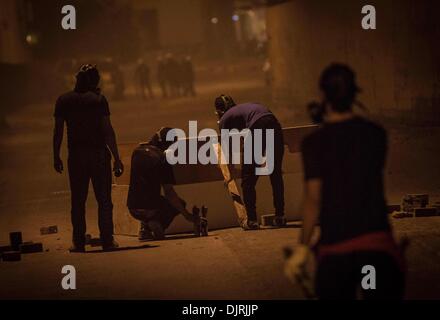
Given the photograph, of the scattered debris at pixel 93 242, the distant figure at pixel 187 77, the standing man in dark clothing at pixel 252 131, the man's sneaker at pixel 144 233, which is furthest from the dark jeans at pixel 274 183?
the distant figure at pixel 187 77

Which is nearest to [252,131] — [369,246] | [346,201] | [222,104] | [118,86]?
[222,104]

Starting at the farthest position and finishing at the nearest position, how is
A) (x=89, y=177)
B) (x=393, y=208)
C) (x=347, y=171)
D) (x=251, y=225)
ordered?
(x=393, y=208)
(x=251, y=225)
(x=89, y=177)
(x=347, y=171)

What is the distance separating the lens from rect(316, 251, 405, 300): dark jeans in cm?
450

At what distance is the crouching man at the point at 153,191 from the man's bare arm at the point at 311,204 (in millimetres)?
5079

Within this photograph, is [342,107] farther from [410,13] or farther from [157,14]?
[157,14]

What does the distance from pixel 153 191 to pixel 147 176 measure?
0.67 feet

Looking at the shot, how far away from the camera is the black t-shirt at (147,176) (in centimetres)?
973

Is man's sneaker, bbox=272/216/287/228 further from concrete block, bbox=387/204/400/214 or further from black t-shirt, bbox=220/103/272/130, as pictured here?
concrete block, bbox=387/204/400/214

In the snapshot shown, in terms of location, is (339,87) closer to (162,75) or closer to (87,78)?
(87,78)

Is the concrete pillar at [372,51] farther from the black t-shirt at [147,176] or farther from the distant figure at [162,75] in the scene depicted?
the distant figure at [162,75]

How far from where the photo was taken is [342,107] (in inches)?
184

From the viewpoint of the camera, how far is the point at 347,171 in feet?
15.1

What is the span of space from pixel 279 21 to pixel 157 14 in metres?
54.3
